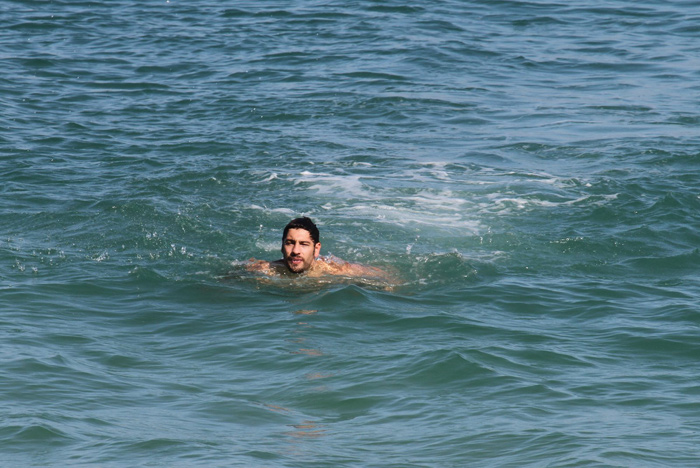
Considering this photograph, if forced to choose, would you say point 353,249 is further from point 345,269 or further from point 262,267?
point 262,267

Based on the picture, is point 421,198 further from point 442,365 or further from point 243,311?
point 442,365

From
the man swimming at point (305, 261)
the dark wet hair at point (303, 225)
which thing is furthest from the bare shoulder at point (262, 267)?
the dark wet hair at point (303, 225)

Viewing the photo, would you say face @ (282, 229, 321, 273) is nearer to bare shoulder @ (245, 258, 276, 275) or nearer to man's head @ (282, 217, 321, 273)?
man's head @ (282, 217, 321, 273)

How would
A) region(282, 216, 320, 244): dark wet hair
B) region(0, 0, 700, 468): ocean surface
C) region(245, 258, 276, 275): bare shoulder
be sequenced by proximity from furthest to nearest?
region(245, 258, 276, 275): bare shoulder < region(282, 216, 320, 244): dark wet hair < region(0, 0, 700, 468): ocean surface

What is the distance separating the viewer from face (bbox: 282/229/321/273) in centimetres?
1171

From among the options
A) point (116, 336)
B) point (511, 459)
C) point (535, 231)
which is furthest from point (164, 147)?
point (511, 459)

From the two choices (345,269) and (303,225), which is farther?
(345,269)

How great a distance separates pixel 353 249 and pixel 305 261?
A: 5.26 feet

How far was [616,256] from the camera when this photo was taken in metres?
12.7

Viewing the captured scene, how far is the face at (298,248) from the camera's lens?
38.4 ft

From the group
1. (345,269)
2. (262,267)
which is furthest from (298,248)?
(345,269)

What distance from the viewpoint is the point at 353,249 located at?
13336mm

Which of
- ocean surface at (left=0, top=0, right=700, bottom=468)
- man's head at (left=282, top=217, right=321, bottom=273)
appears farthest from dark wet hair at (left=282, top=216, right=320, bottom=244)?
ocean surface at (left=0, top=0, right=700, bottom=468)

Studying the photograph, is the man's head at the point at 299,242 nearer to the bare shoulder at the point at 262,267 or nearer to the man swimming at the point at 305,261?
the man swimming at the point at 305,261
